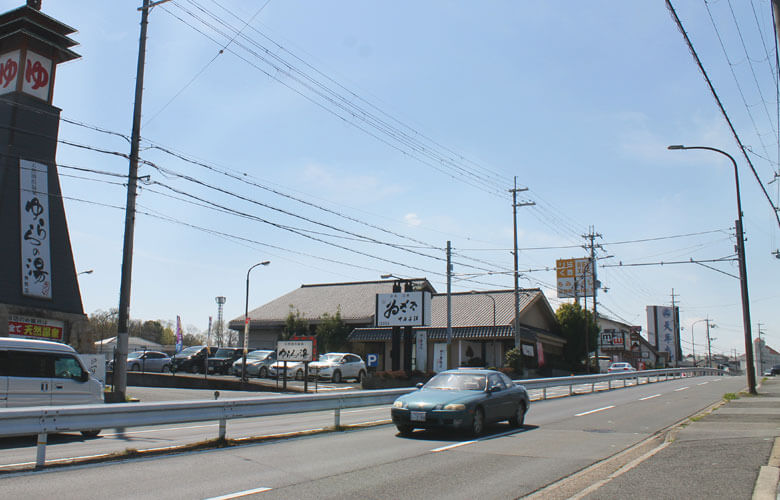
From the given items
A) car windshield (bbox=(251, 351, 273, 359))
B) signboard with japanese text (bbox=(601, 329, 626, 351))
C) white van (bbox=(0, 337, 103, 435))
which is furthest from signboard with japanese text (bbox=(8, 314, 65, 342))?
signboard with japanese text (bbox=(601, 329, 626, 351))

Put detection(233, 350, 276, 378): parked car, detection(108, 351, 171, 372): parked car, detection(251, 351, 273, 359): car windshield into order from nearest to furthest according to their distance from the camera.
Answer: detection(233, 350, 276, 378): parked car
detection(251, 351, 273, 359): car windshield
detection(108, 351, 171, 372): parked car

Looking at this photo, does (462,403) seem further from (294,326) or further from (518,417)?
(294,326)

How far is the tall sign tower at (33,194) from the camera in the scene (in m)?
26.9

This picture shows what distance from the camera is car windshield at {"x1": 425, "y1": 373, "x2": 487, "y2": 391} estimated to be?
14.1 metres

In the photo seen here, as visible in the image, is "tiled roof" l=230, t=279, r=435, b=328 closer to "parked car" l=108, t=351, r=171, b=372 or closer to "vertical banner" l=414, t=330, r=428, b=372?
"vertical banner" l=414, t=330, r=428, b=372

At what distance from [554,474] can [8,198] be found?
86.2 feet

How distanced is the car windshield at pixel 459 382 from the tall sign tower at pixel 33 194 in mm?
20047

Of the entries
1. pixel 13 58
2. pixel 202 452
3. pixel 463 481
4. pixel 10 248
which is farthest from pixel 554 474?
pixel 13 58

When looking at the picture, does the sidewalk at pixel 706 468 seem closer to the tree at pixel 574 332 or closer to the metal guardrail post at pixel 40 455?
the metal guardrail post at pixel 40 455

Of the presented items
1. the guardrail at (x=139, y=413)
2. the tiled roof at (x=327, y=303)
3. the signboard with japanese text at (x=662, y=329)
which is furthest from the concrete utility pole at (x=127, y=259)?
the signboard with japanese text at (x=662, y=329)

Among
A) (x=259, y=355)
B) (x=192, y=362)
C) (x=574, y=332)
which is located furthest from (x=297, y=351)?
(x=574, y=332)

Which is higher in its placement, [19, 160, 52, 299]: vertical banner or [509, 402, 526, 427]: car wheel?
[19, 160, 52, 299]: vertical banner

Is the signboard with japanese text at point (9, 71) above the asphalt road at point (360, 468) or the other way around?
above

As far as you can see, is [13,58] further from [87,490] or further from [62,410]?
[87,490]
